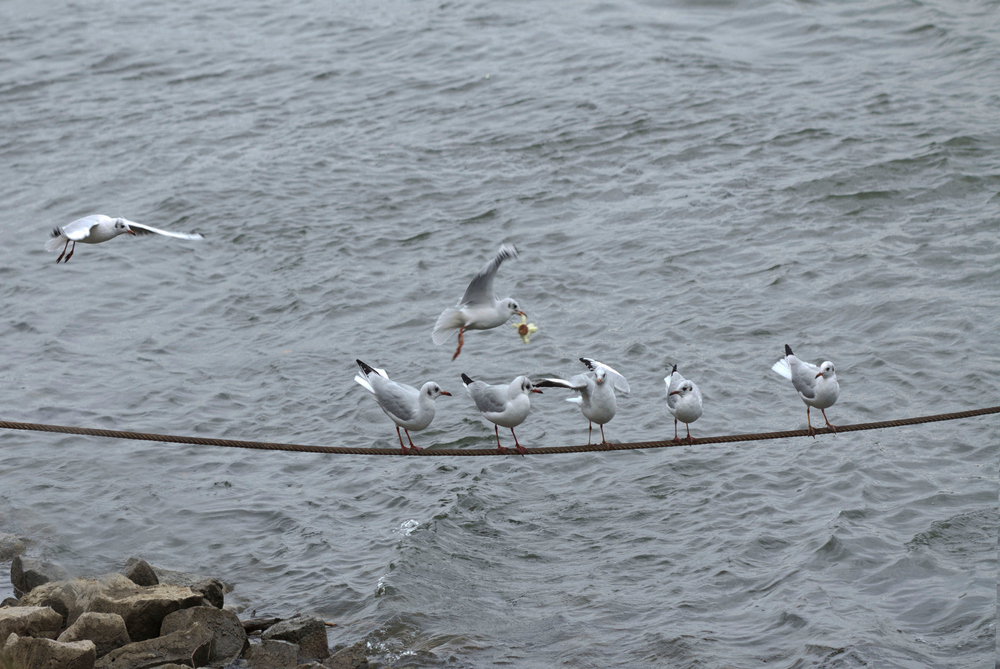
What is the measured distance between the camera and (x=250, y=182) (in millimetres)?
18438

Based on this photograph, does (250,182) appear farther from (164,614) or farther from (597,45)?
(164,614)

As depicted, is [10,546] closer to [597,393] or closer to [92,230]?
[92,230]

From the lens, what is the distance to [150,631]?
7750 millimetres

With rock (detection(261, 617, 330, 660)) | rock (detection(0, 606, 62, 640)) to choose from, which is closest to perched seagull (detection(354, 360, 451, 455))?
rock (detection(261, 617, 330, 660))

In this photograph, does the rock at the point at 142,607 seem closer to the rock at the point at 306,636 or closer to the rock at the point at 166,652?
the rock at the point at 166,652

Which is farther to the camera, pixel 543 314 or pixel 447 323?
pixel 543 314

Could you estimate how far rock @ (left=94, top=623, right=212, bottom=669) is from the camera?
7344mm

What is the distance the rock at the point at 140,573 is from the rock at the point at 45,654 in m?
1.19

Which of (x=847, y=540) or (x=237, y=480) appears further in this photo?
(x=237, y=480)

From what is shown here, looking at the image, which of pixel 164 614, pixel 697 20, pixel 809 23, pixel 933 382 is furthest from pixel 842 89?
pixel 164 614

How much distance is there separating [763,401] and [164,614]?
6492 mm

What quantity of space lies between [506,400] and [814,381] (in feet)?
→ 8.18

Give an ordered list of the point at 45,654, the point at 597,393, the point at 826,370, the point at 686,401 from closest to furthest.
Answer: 1. the point at 45,654
2. the point at 597,393
3. the point at 686,401
4. the point at 826,370

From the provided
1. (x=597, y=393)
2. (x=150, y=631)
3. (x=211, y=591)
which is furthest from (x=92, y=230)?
(x=597, y=393)
